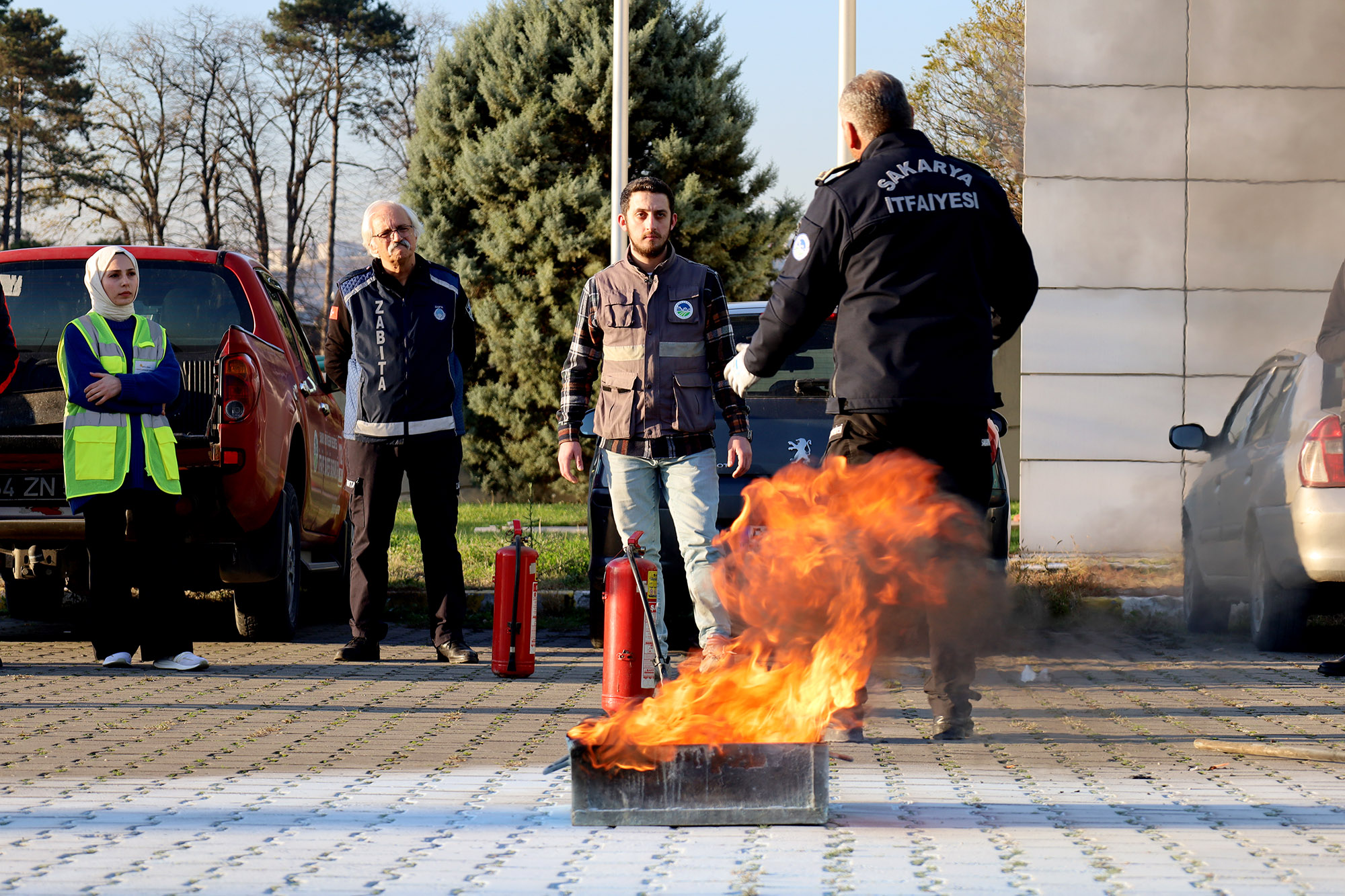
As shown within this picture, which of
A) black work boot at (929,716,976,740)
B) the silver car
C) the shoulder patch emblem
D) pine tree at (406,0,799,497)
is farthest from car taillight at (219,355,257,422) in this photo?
pine tree at (406,0,799,497)

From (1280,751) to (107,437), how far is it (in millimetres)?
5295

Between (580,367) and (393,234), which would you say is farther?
(393,234)

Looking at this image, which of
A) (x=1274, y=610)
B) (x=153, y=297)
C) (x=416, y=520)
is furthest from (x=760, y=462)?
(x=153, y=297)

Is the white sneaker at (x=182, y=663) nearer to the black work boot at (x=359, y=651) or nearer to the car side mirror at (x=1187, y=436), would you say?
the black work boot at (x=359, y=651)

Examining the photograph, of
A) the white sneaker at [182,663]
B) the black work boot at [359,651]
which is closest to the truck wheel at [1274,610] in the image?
the black work boot at [359,651]

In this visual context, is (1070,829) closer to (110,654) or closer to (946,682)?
(946,682)

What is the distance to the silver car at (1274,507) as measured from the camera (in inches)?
298

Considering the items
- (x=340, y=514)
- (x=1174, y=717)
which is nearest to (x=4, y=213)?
(x=340, y=514)

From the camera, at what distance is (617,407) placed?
6.52 m

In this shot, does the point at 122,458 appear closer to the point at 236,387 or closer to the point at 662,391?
the point at 236,387

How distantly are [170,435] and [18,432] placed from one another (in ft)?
3.71

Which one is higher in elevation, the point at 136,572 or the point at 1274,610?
the point at 136,572

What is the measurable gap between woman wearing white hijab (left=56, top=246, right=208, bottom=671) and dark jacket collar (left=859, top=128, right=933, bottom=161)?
3816 millimetres

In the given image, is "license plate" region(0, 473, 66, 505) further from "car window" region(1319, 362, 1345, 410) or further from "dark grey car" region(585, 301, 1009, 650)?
"car window" region(1319, 362, 1345, 410)
